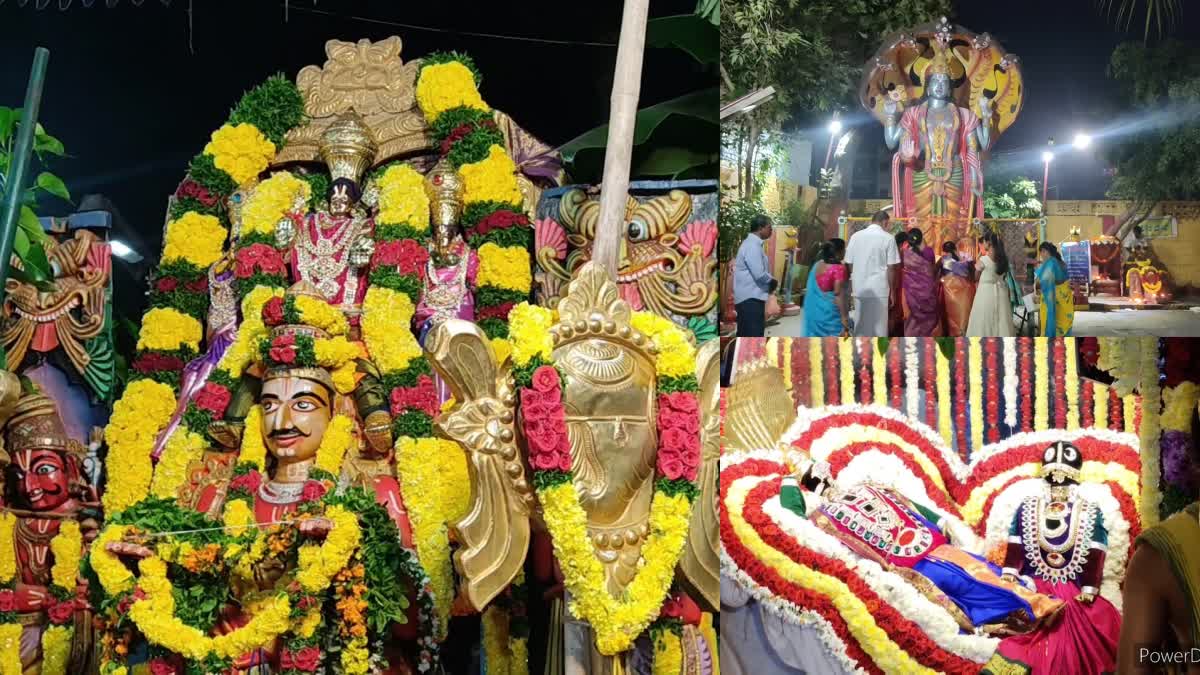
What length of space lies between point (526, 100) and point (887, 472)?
2.53 m

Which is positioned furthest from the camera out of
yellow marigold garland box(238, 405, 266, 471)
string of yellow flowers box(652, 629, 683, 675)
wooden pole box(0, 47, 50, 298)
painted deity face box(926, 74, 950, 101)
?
yellow marigold garland box(238, 405, 266, 471)

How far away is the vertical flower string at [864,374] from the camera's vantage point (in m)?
5.84

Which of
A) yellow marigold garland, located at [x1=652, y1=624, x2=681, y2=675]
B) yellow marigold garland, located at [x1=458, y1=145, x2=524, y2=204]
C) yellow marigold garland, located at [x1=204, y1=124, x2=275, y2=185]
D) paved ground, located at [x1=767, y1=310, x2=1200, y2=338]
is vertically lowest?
yellow marigold garland, located at [x1=652, y1=624, x2=681, y2=675]

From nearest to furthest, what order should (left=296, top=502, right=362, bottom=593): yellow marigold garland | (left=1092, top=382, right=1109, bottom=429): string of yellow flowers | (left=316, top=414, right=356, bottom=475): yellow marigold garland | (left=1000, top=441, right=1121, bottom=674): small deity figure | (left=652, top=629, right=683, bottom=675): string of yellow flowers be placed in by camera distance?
(left=652, top=629, right=683, bottom=675): string of yellow flowers → (left=296, top=502, right=362, bottom=593): yellow marigold garland → (left=1000, top=441, right=1121, bottom=674): small deity figure → (left=1092, top=382, right=1109, bottom=429): string of yellow flowers → (left=316, top=414, right=356, bottom=475): yellow marigold garland

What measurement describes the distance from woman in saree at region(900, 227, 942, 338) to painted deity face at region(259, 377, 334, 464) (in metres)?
2.68

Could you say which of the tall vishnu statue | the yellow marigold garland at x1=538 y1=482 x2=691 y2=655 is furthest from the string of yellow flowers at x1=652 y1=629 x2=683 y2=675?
the tall vishnu statue

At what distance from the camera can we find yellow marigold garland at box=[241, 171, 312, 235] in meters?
6.63

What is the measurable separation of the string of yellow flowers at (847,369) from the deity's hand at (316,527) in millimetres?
2281

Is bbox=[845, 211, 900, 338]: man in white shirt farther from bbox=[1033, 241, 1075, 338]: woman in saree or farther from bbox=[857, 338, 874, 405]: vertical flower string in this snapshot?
bbox=[1033, 241, 1075, 338]: woman in saree

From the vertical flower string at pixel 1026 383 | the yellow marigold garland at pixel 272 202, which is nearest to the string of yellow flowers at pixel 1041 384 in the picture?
the vertical flower string at pixel 1026 383

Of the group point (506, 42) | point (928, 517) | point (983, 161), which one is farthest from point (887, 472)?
point (506, 42)

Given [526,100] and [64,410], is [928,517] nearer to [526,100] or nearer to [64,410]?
[526,100]

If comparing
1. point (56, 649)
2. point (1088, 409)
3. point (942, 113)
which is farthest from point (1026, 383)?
point (56, 649)

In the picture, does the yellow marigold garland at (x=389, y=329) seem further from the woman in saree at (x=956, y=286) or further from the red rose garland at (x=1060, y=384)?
the red rose garland at (x=1060, y=384)
